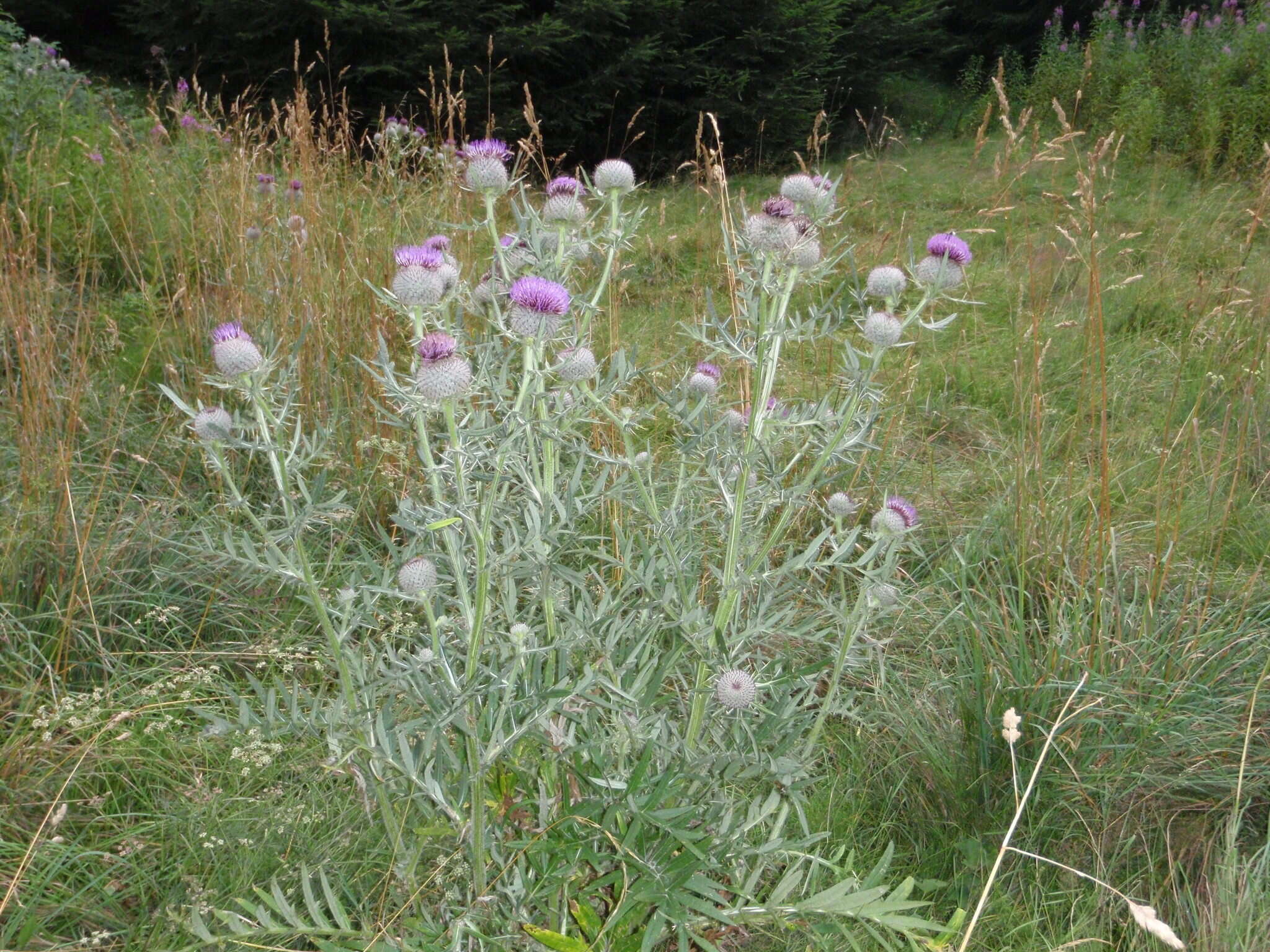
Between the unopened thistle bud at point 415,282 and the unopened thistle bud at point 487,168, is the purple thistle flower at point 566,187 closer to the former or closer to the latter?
the unopened thistle bud at point 487,168

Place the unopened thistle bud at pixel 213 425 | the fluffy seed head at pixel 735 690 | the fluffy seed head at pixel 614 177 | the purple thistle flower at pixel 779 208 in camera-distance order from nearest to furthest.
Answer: the unopened thistle bud at pixel 213 425
the fluffy seed head at pixel 735 690
the purple thistle flower at pixel 779 208
the fluffy seed head at pixel 614 177

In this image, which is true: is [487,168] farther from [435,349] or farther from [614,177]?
[435,349]

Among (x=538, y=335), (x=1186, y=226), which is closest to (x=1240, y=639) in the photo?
(x=538, y=335)

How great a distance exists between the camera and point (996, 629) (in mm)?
2658

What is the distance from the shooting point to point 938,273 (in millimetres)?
2055

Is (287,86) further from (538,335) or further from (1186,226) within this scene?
(538,335)

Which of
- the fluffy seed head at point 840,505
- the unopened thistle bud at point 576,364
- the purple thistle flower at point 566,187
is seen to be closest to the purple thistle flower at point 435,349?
the unopened thistle bud at point 576,364

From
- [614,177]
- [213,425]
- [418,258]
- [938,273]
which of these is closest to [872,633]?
[938,273]

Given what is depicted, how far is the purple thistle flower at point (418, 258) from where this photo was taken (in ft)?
5.73

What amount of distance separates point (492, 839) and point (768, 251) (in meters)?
1.23

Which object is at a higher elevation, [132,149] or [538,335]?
[538,335]

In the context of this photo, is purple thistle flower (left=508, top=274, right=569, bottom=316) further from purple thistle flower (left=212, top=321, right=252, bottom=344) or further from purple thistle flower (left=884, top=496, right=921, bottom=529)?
purple thistle flower (left=884, top=496, right=921, bottom=529)

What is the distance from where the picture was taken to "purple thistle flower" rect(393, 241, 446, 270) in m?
1.75

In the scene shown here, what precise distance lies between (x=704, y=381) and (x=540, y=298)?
669mm
